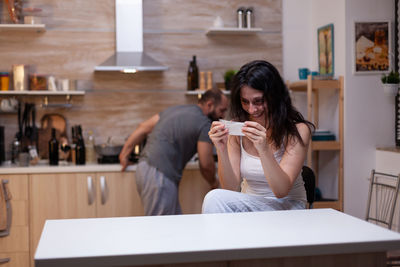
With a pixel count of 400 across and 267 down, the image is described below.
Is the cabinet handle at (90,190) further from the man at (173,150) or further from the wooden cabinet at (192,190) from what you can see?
the wooden cabinet at (192,190)

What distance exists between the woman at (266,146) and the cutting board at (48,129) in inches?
96.6

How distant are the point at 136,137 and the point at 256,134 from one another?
2012mm

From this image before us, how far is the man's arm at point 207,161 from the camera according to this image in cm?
356

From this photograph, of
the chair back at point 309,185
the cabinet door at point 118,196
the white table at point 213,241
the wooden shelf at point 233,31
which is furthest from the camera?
the wooden shelf at point 233,31

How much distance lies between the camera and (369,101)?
13.3 feet

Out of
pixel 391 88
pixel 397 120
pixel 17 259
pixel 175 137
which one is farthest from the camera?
pixel 397 120

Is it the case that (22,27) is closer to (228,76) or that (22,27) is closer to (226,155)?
(228,76)

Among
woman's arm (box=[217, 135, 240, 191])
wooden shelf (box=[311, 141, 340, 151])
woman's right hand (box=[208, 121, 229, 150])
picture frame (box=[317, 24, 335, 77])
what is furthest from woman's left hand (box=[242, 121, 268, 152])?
picture frame (box=[317, 24, 335, 77])

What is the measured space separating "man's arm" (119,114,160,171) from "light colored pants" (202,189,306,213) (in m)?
1.94

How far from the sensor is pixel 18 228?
391 cm

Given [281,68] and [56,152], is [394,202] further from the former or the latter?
[56,152]

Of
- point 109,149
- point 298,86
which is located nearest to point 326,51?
point 298,86

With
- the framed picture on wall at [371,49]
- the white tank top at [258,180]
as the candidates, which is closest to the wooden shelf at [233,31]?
the framed picture on wall at [371,49]

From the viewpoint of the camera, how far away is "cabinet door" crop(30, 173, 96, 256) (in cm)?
395
